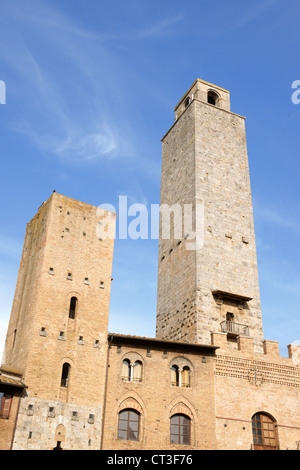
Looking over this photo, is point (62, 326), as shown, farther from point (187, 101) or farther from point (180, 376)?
point (187, 101)

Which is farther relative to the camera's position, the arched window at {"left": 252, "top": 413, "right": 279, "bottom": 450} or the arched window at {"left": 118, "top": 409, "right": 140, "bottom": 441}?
the arched window at {"left": 252, "top": 413, "right": 279, "bottom": 450}

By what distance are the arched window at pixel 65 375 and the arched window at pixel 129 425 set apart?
2.73 m

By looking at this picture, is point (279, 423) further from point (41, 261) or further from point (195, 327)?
point (41, 261)

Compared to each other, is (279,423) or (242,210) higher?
(242,210)

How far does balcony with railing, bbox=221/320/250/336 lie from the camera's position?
2723 cm

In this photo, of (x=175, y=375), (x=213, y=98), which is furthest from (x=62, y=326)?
(x=213, y=98)

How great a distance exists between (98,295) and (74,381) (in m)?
4.46

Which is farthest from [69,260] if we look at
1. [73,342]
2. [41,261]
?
[73,342]

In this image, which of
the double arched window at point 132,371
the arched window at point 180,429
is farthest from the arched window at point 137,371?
the arched window at point 180,429

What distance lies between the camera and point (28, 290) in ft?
84.5

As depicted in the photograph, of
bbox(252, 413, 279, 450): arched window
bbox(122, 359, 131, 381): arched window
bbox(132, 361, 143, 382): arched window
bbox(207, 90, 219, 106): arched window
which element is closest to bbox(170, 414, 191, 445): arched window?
bbox(132, 361, 143, 382): arched window

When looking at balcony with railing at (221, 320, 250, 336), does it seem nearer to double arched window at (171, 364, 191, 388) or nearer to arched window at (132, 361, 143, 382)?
double arched window at (171, 364, 191, 388)

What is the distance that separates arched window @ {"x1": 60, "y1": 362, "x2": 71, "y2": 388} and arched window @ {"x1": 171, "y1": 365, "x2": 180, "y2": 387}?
4860mm
